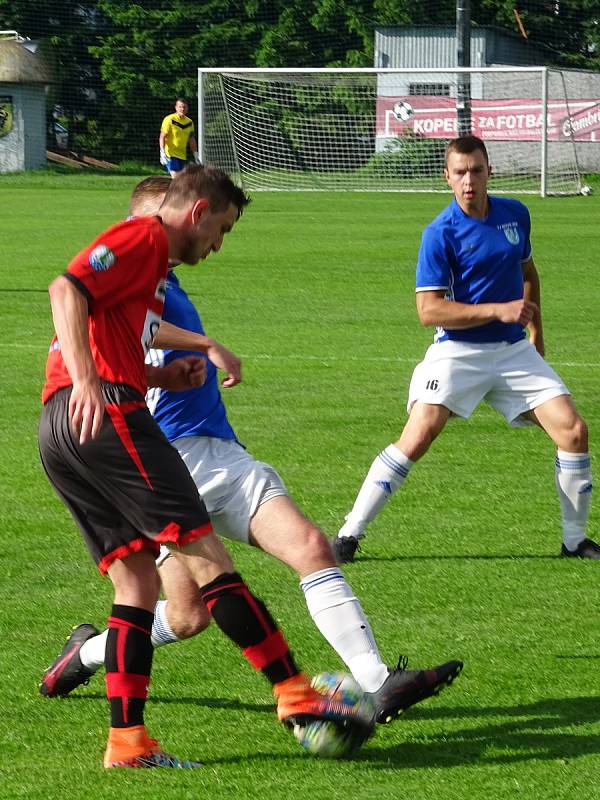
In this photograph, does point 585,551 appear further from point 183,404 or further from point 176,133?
point 176,133

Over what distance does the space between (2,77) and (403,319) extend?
36.4 metres

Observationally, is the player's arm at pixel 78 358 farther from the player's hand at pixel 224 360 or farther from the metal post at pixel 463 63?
the metal post at pixel 463 63

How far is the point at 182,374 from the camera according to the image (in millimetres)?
4816

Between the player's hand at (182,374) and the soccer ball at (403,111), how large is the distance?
34.9m

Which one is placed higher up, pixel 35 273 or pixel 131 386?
pixel 131 386

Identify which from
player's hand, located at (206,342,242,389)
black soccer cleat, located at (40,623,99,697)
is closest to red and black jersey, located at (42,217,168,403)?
player's hand, located at (206,342,242,389)

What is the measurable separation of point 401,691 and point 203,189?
1.74m

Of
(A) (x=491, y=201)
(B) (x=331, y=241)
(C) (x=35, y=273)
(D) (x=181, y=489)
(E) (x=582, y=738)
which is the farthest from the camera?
(B) (x=331, y=241)

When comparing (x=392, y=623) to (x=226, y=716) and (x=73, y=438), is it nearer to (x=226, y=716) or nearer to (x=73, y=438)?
(x=226, y=716)

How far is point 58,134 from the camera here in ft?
173

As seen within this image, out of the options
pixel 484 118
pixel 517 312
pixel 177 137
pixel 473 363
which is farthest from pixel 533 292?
pixel 484 118

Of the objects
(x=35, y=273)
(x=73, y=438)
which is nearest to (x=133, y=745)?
(x=73, y=438)

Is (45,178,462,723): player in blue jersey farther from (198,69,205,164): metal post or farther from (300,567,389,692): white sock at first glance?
(198,69,205,164): metal post

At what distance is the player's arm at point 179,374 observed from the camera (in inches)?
189
